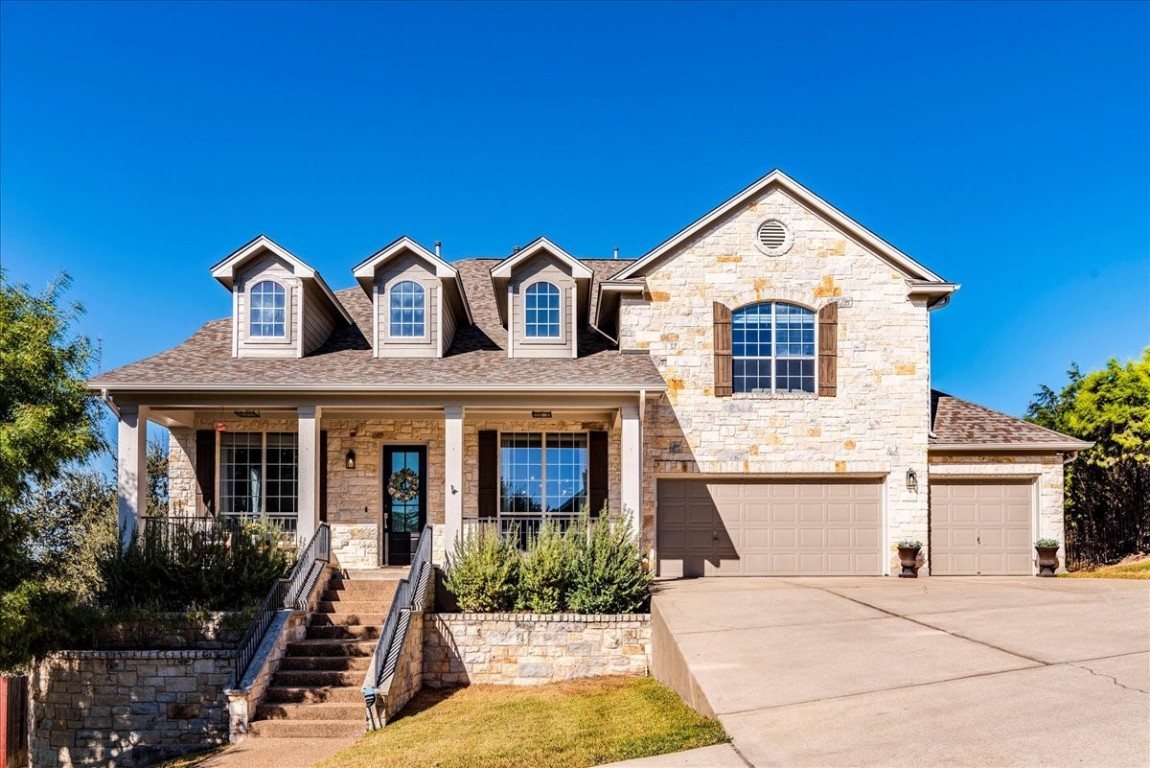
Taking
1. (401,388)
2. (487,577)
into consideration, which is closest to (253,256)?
(401,388)

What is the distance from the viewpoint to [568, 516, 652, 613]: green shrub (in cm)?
1330

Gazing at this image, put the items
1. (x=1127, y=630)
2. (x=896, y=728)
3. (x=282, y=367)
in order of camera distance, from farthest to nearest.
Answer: (x=282, y=367)
(x=1127, y=630)
(x=896, y=728)

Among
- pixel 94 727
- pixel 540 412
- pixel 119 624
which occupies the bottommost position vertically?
pixel 94 727

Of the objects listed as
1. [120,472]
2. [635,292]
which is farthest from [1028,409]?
[120,472]

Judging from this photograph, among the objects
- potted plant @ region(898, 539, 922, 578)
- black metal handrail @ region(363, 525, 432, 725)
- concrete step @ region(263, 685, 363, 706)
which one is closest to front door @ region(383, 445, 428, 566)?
black metal handrail @ region(363, 525, 432, 725)

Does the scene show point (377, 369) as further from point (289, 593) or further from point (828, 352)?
point (828, 352)

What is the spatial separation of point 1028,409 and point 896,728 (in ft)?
70.9

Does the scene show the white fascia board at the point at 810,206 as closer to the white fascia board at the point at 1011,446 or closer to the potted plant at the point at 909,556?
the white fascia board at the point at 1011,446

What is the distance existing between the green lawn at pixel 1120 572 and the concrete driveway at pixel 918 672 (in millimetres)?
2457

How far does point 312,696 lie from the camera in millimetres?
11461

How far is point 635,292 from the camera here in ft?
53.6

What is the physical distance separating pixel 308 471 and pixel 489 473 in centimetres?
345

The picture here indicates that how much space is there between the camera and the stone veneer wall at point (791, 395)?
638 inches

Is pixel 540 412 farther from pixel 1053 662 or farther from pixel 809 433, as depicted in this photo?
pixel 1053 662
